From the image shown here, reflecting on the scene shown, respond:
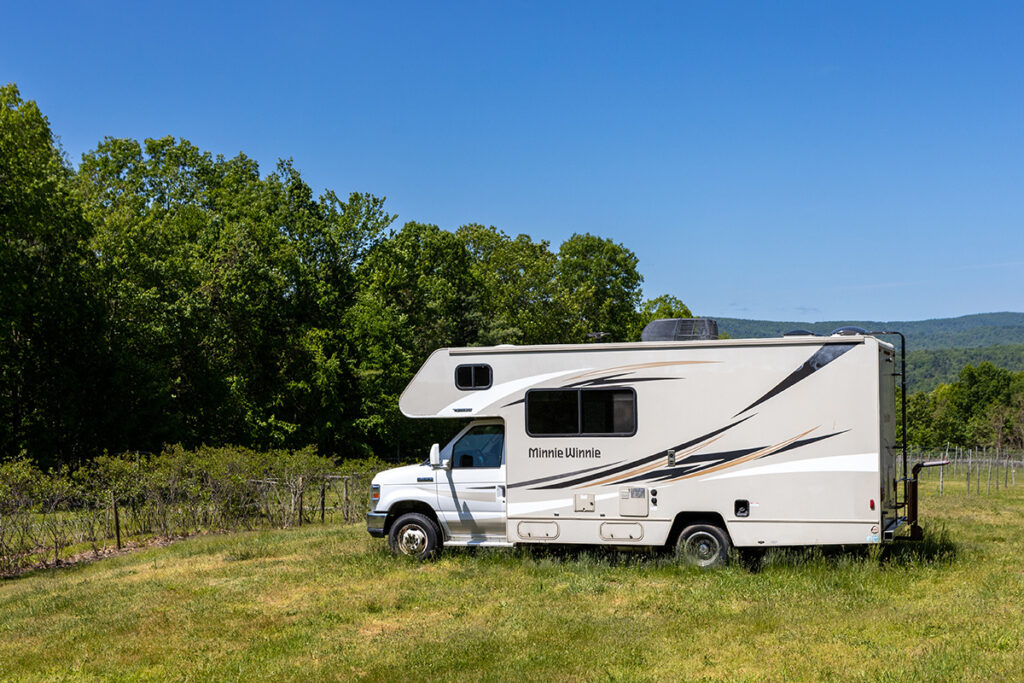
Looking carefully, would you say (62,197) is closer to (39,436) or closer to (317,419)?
(39,436)

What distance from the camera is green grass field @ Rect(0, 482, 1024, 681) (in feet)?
25.7

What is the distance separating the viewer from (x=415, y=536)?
521 inches

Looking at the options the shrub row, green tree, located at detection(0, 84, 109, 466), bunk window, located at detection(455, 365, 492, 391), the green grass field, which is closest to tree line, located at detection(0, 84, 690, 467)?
green tree, located at detection(0, 84, 109, 466)

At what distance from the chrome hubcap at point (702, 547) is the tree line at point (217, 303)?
24232 mm

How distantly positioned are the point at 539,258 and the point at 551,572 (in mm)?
48621

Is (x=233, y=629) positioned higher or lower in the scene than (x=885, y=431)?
lower

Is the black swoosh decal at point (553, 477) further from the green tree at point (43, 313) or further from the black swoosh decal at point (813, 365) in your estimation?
the green tree at point (43, 313)

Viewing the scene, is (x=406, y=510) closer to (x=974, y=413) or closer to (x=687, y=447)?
(x=687, y=447)

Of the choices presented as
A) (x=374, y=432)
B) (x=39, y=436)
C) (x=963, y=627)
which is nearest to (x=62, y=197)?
(x=39, y=436)

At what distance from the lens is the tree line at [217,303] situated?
3095 cm

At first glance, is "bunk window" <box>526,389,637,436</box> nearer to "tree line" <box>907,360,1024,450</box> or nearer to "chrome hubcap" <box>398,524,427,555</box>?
"chrome hubcap" <box>398,524,427,555</box>

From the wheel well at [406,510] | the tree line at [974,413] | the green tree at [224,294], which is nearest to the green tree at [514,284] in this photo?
the green tree at [224,294]

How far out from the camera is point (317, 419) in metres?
43.2

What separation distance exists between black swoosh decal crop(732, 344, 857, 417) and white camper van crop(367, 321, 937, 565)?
0.06 ft
